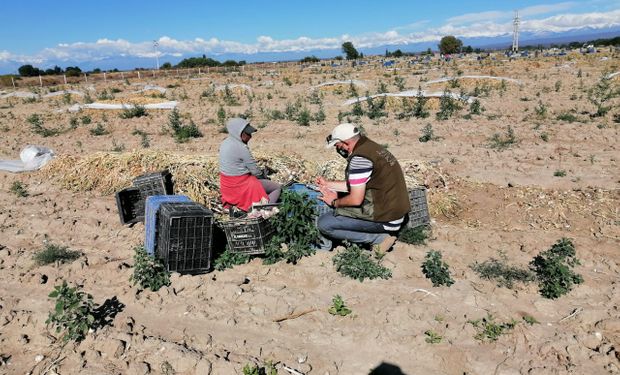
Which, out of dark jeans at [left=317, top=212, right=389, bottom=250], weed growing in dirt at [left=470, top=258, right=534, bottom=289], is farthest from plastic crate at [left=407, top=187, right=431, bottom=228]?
weed growing in dirt at [left=470, top=258, right=534, bottom=289]

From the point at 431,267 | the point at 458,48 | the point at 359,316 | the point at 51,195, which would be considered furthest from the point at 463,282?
the point at 458,48

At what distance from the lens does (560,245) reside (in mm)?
4230

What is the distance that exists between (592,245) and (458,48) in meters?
71.1

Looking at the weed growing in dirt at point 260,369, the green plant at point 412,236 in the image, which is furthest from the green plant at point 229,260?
the green plant at point 412,236

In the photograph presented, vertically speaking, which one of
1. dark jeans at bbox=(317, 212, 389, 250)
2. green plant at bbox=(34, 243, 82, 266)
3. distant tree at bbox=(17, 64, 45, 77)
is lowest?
green plant at bbox=(34, 243, 82, 266)

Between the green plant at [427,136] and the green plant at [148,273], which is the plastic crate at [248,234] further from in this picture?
the green plant at [427,136]

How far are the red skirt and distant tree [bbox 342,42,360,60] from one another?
6583 cm

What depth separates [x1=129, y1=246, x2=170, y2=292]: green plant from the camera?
396cm

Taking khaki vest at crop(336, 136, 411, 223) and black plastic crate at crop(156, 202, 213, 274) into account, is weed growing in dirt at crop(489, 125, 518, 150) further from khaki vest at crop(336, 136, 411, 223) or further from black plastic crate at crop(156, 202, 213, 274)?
black plastic crate at crop(156, 202, 213, 274)

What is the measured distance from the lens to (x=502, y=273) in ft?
13.9

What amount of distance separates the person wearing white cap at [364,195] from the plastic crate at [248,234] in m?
0.54

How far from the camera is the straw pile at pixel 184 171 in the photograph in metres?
6.12

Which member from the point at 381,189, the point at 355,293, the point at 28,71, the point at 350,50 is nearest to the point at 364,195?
the point at 381,189

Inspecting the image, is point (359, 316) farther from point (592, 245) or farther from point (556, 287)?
point (592, 245)
